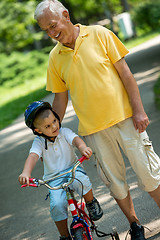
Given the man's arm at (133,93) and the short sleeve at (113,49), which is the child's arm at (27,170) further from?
the short sleeve at (113,49)

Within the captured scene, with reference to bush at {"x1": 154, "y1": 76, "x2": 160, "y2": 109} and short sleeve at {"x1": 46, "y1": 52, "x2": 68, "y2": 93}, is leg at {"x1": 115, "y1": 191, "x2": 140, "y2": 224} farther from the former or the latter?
bush at {"x1": 154, "y1": 76, "x2": 160, "y2": 109}

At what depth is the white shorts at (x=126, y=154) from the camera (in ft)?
12.9

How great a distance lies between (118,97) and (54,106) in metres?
0.70

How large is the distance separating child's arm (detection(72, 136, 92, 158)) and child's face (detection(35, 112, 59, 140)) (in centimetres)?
19

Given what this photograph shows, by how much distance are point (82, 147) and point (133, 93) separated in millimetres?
638

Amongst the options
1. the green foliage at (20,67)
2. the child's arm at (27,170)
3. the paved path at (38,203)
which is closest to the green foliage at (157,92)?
the paved path at (38,203)

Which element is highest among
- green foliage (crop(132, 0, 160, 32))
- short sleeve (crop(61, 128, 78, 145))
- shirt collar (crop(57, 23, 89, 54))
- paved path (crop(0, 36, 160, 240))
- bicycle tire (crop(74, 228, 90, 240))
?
shirt collar (crop(57, 23, 89, 54))

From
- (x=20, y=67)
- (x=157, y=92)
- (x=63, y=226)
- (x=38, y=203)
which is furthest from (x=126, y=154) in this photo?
(x=20, y=67)

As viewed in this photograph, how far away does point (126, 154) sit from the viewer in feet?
13.1

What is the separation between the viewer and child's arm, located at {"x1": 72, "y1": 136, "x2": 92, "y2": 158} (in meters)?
3.62

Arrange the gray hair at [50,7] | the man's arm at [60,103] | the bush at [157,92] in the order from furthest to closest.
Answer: the bush at [157,92] → the man's arm at [60,103] → the gray hair at [50,7]

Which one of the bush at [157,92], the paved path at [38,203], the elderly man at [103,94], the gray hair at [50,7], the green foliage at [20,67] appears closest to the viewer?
the gray hair at [50,7]

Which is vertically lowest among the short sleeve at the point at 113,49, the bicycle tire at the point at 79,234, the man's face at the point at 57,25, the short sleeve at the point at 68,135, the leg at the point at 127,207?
the leg at the point at 127,207

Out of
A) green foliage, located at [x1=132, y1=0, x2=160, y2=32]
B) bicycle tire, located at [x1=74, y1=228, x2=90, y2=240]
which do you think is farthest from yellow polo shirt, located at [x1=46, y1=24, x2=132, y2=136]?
green foliage, located at [x1=132, y1=0, x2=160, y2=32]
